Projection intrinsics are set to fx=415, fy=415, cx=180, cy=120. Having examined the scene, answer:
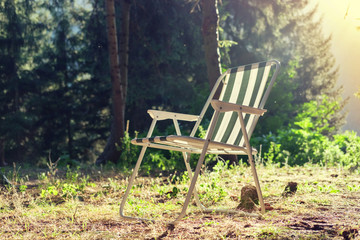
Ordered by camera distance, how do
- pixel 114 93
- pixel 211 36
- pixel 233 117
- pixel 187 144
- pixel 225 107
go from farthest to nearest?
pixel 114 93
pixel 211 36
pixel 233 117
pixel 187 144
pixel 225 107

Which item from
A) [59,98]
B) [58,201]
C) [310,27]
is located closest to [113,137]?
[58,201]

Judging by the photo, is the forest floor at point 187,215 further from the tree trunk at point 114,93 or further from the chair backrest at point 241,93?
the tree trunk at point 114,93

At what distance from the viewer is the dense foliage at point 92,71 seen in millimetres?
12102

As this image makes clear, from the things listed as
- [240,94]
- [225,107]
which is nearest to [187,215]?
[225,107]

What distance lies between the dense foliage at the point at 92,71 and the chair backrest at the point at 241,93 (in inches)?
301

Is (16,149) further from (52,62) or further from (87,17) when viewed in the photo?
(87,17)

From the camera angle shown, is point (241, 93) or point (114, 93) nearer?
point (241, 93)

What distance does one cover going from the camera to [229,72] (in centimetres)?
371

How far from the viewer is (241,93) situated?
11.6 feet

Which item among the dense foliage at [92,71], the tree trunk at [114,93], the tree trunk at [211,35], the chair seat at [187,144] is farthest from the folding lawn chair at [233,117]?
the dense foliage at [92,71]

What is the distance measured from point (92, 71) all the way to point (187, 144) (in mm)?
10829

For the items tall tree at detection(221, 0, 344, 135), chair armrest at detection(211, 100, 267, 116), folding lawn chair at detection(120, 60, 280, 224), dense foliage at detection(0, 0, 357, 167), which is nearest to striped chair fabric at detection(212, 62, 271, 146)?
folding lawn chair at detection(120, 60, 280, 224)

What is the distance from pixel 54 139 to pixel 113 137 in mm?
8307

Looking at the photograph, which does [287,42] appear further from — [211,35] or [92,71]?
[211,35]
